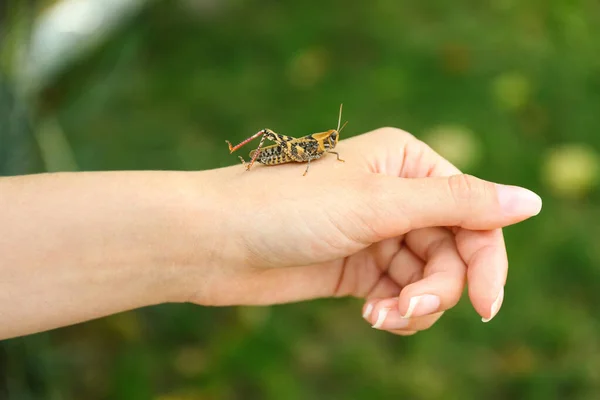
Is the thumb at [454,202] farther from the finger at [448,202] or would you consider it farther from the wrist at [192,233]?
the wrist at [192,233]

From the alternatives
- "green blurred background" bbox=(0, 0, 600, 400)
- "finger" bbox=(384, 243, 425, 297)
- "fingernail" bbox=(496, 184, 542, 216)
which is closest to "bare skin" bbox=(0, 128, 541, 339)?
"fingernail" bbox=(496, 184, 542, 216)

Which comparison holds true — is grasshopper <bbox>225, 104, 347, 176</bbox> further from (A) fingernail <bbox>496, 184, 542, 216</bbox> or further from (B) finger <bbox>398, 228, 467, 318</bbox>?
(A) fingernail <bbox>496, 184, 542, 216</bbox>

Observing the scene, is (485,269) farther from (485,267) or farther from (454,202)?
(454,202)

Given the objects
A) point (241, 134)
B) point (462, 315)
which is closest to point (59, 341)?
point (241, 134)

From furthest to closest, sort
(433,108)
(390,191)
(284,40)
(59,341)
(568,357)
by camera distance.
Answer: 1. (284,40)
2. (433,108)
3. (59,341)
4. (568,357)
5. (390,191)

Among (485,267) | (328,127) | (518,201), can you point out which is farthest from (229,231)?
(328,127)

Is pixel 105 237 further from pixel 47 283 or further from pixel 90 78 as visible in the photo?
pixel 90 78

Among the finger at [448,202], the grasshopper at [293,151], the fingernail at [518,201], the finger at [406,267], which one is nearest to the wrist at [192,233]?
the grasshopper at [293,151]
